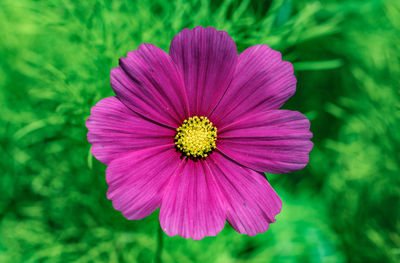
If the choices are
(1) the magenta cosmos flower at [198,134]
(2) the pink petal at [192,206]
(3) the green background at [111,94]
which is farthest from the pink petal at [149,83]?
(3) the green background at [111,94]

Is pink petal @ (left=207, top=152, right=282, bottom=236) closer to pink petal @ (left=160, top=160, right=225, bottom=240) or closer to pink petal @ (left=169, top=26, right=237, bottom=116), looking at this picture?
pink petal @ (left=160, top=160, right=225, bottom=240)

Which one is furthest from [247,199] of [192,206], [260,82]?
[260,82]

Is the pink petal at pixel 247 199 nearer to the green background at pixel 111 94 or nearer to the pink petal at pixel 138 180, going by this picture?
the pink petal at pixel 138 180

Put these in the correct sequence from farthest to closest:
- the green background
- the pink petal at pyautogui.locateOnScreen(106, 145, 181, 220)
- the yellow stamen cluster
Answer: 1. the green background
2. the yellow stamen cluster
3. the pink petal at pyautogui.locateOnScreen(106, 145, 181, 220)

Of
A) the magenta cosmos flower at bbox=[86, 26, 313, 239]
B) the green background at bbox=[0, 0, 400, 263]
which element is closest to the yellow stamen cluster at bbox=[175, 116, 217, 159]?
the magenta cosmos flower at bbox=[86, 26, 313, 239]

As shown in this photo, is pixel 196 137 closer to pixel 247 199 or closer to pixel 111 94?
pixel 247 199

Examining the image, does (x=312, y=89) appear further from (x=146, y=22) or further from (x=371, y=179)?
(x=146, y=22)
